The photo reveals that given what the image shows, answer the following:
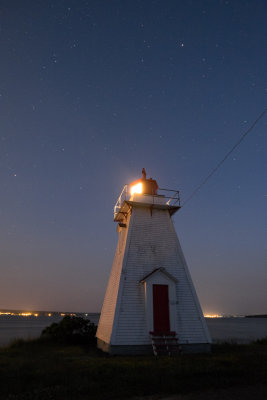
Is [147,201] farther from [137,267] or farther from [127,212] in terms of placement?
[137,267]

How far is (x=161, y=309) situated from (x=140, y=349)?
2.11 meters

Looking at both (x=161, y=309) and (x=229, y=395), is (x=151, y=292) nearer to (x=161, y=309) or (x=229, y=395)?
(x=161, y=309)

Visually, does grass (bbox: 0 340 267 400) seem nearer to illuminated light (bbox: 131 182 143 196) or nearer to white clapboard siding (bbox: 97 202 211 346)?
white clapboard siding (bbox: 97 202 211 346)

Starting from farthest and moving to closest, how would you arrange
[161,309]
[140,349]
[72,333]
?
[72,333], [161,309], [140,349]

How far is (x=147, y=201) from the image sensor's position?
17375 mm

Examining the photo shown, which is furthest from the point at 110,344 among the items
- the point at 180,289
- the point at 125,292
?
the point at 180,289

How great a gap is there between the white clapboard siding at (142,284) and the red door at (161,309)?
507mm

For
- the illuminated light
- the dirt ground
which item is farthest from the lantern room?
the dirt ground

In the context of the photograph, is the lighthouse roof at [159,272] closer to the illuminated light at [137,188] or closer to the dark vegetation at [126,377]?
the dark vegetation at [126,377]

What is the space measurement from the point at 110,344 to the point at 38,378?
189 inches

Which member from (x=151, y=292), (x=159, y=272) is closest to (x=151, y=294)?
(x=151, y=292)

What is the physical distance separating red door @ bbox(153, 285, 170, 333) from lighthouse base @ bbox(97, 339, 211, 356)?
1022 millimetres

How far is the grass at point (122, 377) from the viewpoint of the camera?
760 centimetres

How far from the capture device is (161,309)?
14.4m
